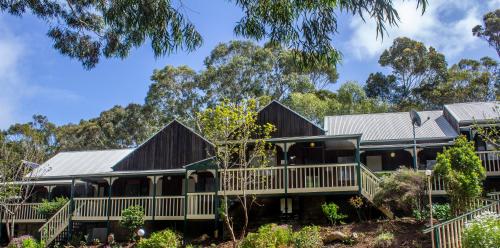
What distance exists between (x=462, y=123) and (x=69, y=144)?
41.1 metres

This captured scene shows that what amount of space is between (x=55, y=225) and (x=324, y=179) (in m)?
13.3

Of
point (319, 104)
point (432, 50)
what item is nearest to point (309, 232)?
point (319, 104)

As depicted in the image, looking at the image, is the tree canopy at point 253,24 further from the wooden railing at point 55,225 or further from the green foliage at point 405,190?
the wooden railing at point 55,225

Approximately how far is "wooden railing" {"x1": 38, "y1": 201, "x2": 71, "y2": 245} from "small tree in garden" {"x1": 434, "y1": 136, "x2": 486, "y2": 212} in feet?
58.0

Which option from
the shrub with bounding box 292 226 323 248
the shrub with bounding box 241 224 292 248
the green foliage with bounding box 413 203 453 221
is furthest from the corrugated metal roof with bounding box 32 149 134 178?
the green foliage with bounding box 413 203 453 221

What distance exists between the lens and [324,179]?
2234 centimetres

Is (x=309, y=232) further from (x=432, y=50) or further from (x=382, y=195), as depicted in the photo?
(x=432, y=50)

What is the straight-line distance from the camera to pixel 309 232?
1784 centimetres

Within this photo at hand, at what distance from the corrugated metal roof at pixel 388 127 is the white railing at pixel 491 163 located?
6.67 ft

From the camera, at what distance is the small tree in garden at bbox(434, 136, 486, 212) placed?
17.2 m

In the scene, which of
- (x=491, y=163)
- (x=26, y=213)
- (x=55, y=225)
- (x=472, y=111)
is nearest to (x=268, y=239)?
(x=491, y=163)

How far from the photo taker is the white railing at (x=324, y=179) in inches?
858

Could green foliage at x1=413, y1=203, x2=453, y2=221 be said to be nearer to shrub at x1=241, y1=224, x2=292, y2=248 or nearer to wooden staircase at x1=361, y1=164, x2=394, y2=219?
wooden staircase at x1=361, y1=164, x2=394, y2=219

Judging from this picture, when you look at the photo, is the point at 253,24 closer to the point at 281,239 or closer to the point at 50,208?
the point at 281,239
